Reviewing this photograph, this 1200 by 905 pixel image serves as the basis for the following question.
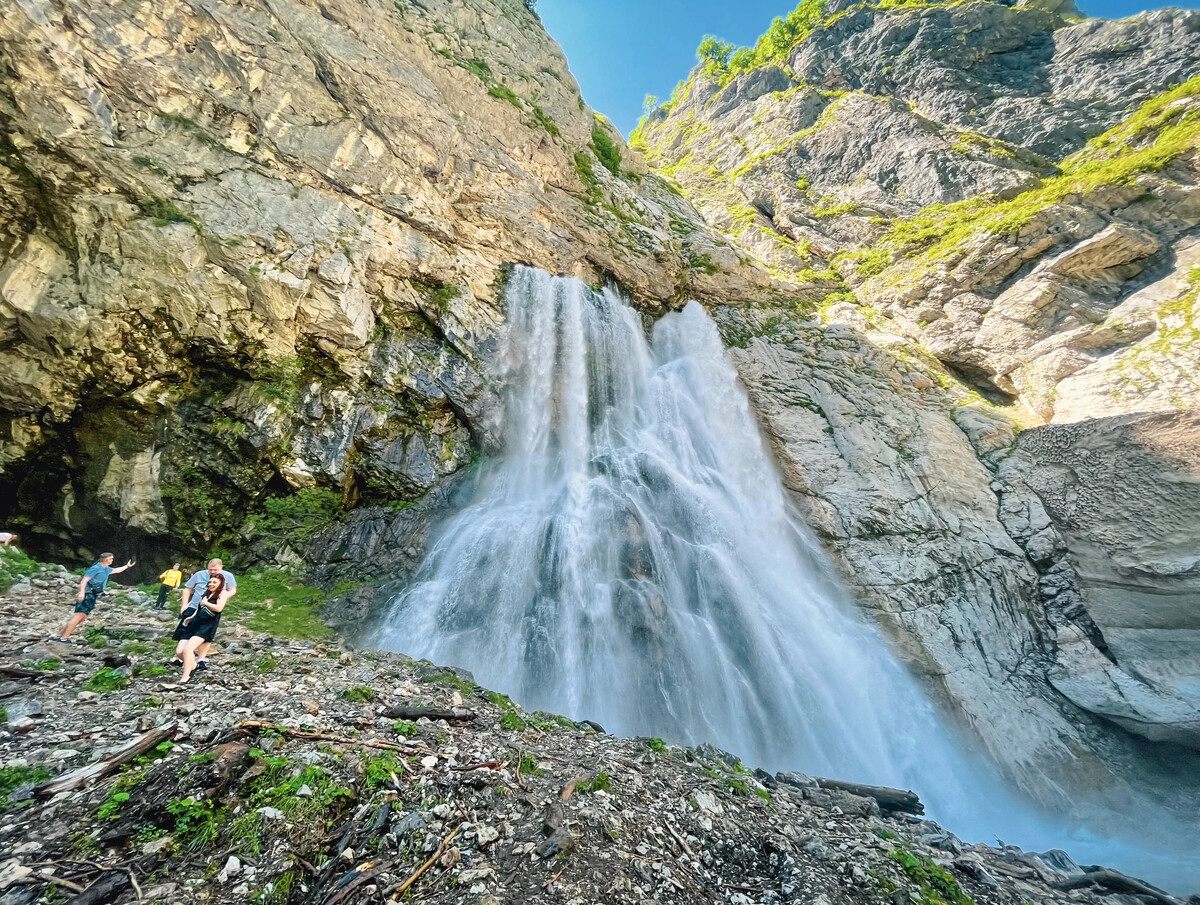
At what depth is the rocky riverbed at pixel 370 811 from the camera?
2.59 meters

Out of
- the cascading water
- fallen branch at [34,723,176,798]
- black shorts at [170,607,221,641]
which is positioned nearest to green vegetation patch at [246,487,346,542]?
the cascading water

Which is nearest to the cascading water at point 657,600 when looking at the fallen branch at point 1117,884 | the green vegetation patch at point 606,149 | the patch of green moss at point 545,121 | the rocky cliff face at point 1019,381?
the rocky cliff face at point 1019,381

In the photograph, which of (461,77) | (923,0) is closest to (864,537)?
(461,77)

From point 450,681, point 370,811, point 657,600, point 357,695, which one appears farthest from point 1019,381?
point 370,811

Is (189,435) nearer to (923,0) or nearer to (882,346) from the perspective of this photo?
(882,346)

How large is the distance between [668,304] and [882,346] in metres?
9.07

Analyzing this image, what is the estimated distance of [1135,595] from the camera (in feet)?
36.4

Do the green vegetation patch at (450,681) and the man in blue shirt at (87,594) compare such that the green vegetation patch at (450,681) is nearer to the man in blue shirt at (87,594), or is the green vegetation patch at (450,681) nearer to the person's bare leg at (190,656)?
the person's bare leg at (190,656)

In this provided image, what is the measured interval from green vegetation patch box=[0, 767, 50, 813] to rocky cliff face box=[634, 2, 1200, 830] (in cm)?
1497

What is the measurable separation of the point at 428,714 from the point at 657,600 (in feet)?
23.4

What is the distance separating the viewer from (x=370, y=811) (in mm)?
3166

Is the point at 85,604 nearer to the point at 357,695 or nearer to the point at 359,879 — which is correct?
the point at 357,695

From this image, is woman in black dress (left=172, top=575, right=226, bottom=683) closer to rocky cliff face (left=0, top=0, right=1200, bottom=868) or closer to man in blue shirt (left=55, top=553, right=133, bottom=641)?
man in blue shirt (left=55, top=553, right=133, bottom=641)

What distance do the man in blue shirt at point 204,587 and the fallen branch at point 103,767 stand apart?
223 cm
